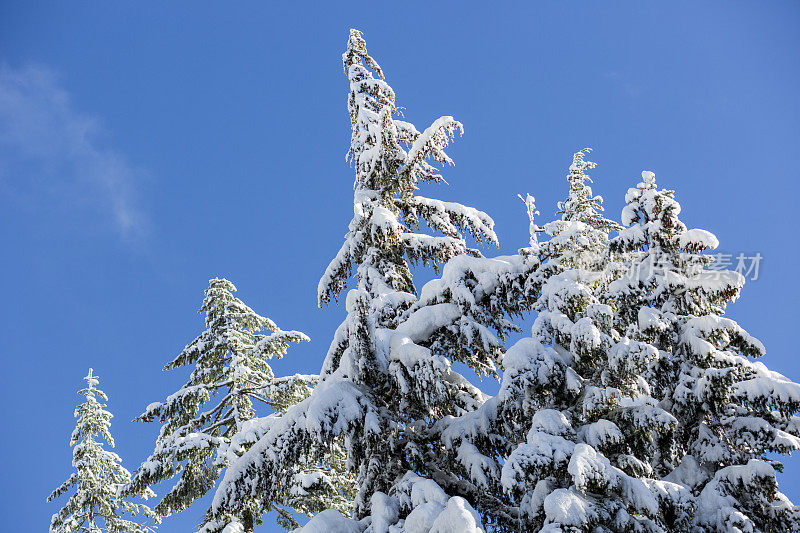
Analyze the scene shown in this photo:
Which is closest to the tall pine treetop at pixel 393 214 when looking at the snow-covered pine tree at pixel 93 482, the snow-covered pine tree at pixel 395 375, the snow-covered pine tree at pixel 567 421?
the snow-covered pine tree at pixel 395 375

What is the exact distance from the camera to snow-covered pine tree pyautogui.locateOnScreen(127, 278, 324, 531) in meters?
14.0

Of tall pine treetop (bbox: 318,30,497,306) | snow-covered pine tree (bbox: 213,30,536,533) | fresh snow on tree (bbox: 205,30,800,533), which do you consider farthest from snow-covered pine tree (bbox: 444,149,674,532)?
tall pine treetop (bbox: 318,30,497,306)

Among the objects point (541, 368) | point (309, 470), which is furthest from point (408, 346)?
point (309, 470)

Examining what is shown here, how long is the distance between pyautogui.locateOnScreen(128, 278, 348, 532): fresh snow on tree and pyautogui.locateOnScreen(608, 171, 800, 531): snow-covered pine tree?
7.88 m

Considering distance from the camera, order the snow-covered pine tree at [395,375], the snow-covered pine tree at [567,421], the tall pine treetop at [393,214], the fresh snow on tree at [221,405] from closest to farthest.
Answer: the snow-covered pine tree at [567,421] → the snow-covered pine tree at [395,375] → the tall pine treetop at [393,214] → the fresh snow on tree at [221,405]

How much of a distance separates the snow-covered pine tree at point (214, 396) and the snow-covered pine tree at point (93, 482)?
766 centimetres

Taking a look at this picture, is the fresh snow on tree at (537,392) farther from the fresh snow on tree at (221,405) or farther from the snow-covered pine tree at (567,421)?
the fresh snow on tree at (221,405)

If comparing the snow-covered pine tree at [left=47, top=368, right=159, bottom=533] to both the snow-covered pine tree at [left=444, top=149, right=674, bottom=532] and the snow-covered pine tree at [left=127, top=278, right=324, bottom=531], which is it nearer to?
the snow-covered pine tree at [left=127, top=278, right=324, bottom=531]

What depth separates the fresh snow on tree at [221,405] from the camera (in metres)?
13.9

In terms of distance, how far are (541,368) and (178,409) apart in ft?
37.9

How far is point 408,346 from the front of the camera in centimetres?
834

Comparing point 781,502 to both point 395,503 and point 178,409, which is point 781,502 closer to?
point 395,503

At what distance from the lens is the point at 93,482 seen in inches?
861

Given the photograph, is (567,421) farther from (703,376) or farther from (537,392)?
(703,376)
